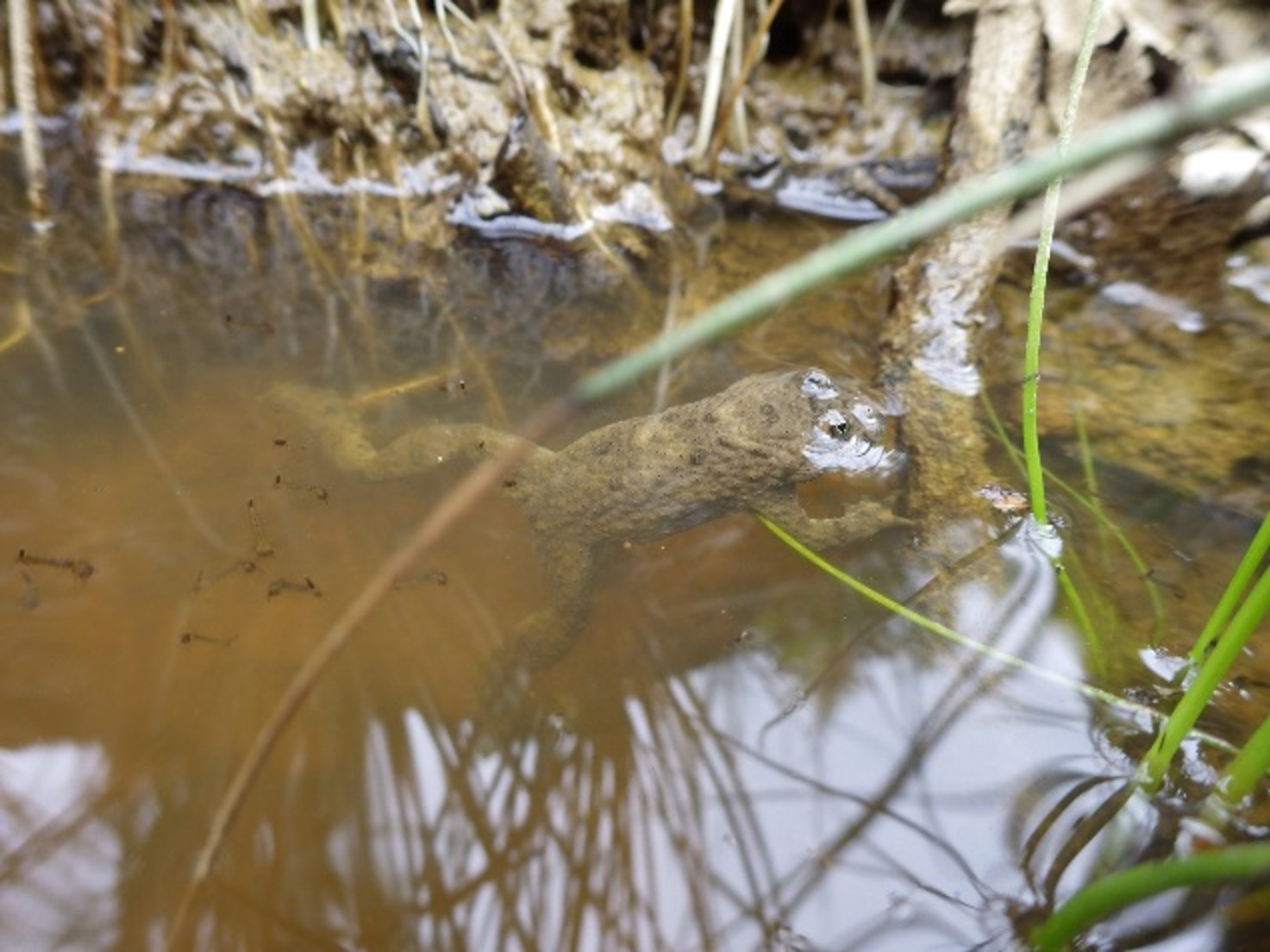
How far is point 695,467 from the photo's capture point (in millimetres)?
3281

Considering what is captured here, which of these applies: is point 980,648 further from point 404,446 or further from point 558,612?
point 404,446

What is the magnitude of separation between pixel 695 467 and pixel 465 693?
3.96 feet

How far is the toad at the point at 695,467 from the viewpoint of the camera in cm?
325

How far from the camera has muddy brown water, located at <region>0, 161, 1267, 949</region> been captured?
2.29m

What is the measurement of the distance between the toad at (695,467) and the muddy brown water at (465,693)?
11 cm

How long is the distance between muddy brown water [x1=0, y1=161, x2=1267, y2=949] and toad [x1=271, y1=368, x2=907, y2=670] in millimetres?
108

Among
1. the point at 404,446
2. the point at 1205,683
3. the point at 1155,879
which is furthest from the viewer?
the point at 404,446

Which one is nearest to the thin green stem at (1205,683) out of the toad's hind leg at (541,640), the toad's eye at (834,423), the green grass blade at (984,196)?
the green grass blade at (984,196)

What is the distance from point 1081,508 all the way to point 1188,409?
2.83 ft

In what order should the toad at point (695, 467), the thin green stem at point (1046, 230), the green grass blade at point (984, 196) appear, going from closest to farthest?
1. the green grass blade at point (984, 196)
2. the thin green stem at point (1046, 230)
3. the toad at point (695, 467)

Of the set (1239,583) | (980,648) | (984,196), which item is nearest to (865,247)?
(984,196)

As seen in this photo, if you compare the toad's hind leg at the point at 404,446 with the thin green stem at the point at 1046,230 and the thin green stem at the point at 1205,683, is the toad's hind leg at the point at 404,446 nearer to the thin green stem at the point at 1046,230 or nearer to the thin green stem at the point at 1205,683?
the thin green stem at the point at 1046,230

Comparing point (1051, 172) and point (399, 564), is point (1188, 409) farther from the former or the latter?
point (399, 564)

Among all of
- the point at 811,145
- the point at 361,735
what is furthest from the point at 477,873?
the point at 811,145
